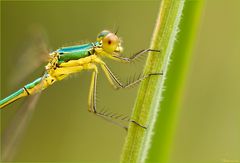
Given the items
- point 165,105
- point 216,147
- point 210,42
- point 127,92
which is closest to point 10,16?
point 127,92

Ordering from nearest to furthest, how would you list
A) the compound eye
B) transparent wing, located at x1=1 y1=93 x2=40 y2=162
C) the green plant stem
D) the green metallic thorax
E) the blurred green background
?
1. the green plant stem
2. transparent wing, located at x1=1 y1=93 x2=40 y2=162
3. the compound eye
4. the green metallic thorax
5. the blurred green background

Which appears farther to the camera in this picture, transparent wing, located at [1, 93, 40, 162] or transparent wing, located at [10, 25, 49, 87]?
transparent wing, located at [10, 25, 49, 87]

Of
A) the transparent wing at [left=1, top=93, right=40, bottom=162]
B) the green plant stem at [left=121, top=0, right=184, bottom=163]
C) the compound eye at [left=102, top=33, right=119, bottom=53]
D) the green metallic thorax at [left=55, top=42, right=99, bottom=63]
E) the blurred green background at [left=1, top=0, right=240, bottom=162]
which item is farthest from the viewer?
the blurred green background at [left=1, top=0, right=240, bottom=162]

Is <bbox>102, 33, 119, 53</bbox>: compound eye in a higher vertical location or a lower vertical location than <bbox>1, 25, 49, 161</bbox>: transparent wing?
higher

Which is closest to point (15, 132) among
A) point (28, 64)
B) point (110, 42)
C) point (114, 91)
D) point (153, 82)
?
point (28, 64)

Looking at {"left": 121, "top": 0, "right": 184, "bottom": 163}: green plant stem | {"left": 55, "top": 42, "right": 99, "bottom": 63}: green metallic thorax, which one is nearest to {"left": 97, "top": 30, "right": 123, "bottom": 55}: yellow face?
{"left": 55, "top": 42, "right": 99, "bottom": 63}: green metallic thorax

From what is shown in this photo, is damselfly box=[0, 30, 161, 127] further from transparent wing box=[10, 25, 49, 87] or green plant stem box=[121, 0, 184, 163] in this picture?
green plant stem box=[121, 0, 184, 163]

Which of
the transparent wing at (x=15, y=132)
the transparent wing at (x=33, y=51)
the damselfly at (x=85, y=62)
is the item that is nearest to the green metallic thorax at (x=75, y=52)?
the damselfly at (x=85, y=62)
